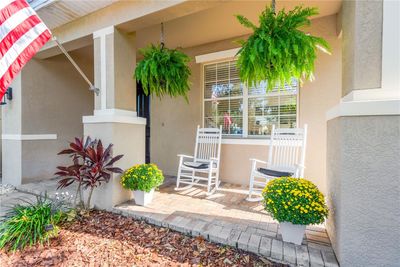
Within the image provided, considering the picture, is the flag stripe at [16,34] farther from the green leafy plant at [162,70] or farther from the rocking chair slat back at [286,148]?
the rocking chair slat back at [286,148]

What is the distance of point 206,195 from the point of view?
3338 millimetres

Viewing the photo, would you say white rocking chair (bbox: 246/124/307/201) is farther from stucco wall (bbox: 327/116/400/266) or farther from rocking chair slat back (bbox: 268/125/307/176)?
stucco wall (bbox: 327/116/400/266)

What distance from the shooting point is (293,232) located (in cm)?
195

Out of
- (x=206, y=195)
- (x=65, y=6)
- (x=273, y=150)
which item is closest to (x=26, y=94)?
(x=65, y=6)

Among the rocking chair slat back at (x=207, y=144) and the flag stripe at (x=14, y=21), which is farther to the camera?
the rocking chair slat back at (x=207, y=144)

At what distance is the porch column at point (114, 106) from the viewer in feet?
9.55

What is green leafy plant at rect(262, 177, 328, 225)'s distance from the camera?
1.87 m

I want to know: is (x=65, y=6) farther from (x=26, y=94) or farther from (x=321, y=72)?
(x=321, y=72)

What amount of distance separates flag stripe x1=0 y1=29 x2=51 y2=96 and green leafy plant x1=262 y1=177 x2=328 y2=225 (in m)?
2.52

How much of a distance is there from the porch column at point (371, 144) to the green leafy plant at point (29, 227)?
290 cm

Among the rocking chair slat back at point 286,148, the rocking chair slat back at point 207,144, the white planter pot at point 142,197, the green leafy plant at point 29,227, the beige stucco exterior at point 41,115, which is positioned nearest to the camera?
the green leafy plant at point 29,227

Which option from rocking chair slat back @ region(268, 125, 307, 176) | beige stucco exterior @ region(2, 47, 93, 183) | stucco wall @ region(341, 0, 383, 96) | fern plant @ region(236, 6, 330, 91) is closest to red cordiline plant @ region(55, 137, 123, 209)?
fern plant @ region(236, 6, 330, 91)

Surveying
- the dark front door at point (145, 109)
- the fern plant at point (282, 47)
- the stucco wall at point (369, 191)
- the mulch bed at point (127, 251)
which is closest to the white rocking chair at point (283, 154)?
the mulch bed at point (127, 251)

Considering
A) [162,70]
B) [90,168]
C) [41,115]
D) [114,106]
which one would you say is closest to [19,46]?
[114,106]
